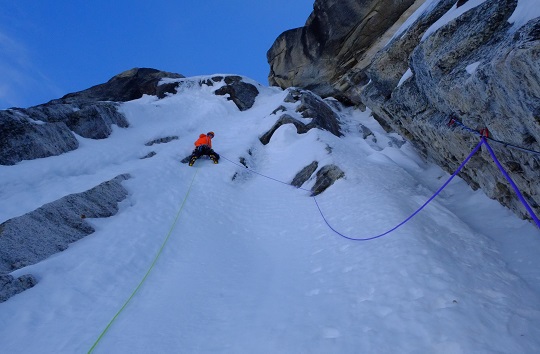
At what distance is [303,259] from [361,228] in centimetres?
177

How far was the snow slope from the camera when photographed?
479 cm

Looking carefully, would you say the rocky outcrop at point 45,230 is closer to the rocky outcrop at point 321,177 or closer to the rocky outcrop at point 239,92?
the rocky outcrop at point 321,177

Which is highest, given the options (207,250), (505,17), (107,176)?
(505,17)

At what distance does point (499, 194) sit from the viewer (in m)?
8.53

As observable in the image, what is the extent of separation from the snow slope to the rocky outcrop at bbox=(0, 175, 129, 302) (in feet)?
1.29

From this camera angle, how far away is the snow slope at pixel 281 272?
15.7 ft

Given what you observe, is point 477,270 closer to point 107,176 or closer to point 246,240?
point 246,240

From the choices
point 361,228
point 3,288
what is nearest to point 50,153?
point 3,288

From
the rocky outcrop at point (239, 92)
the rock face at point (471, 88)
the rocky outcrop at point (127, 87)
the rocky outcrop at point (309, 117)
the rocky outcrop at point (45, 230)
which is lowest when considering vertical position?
the rocky outcrop at point (45, 230)

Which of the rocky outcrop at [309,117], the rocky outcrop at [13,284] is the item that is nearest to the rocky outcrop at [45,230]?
the rocky outcrop at [13,284]

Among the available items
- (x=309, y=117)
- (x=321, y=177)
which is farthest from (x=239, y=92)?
(x=321, y=177)

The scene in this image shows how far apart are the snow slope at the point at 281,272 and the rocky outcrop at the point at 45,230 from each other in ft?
1.29

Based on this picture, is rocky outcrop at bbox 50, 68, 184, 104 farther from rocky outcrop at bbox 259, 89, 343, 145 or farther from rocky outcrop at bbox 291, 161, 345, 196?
rocky outcrop at bbox 291, 161, 345, 196

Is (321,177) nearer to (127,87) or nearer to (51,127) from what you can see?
(51,127)
